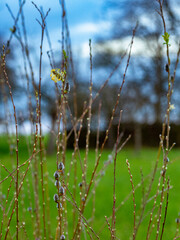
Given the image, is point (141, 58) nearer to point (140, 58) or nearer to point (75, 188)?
point (140, 58)

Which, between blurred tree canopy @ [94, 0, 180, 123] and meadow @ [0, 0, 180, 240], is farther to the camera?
blurred tree canopy @ [94, 0, 180, 123]

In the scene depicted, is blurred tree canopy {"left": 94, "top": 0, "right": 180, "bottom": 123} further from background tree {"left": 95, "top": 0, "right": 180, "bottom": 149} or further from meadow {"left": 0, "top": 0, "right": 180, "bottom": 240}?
meadow {"left": 0, "top": 0, "right": 180, "bottom": 240}

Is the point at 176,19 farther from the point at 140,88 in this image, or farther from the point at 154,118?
the point at 154,118

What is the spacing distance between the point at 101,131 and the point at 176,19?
271 inches

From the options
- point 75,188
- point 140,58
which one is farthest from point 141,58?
point 75,188

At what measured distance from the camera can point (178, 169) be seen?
8531 mm

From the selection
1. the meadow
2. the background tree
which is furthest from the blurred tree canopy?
the meadow

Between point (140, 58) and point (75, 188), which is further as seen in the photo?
point (140, 58)

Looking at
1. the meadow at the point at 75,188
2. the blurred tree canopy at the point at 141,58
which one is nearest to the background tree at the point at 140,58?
the blurred tree canopy at the point at 141,58

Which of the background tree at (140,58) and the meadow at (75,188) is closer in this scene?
the meadow at (75,188)

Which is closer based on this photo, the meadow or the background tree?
the meadow

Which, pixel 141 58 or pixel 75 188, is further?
pixel 141 58

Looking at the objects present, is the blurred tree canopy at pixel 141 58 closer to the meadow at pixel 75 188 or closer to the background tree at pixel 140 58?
the background tree at pixel 140 58

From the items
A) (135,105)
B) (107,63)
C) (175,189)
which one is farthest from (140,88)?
(175,189)
